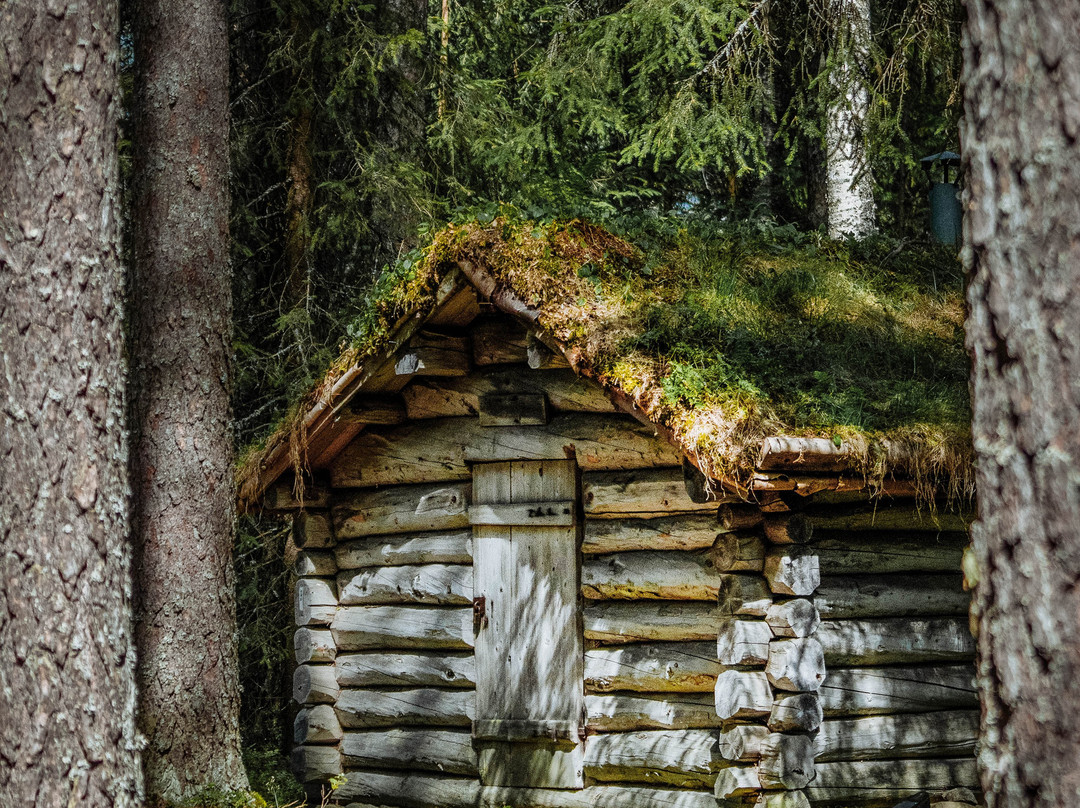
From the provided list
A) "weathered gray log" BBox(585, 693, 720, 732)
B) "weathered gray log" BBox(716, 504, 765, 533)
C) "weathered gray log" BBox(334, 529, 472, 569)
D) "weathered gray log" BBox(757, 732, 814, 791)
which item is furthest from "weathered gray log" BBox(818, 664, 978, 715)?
"weathered gray log" BBox(334, 529, 472, 569)

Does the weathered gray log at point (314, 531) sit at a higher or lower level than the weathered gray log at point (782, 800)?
higher

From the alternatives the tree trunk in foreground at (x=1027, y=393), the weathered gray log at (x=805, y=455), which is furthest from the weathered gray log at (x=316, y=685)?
the tree trunk in foreground at (x=1027, y=393)

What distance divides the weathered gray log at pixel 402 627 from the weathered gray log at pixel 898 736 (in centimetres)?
262

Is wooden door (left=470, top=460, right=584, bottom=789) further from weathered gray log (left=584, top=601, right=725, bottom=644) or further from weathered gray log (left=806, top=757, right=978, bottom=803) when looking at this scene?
weathered gray log (left=806, top=757, right=978, bottom=803)

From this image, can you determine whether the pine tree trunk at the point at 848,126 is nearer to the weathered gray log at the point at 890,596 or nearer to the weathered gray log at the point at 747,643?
the weathered gray log at the point at 890,596

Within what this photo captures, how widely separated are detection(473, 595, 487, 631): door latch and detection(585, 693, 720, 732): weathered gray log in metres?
0.99

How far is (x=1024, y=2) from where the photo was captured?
258 centimetres

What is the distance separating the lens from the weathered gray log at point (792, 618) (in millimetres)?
6398

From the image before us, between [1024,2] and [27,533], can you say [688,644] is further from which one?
[1024,2]

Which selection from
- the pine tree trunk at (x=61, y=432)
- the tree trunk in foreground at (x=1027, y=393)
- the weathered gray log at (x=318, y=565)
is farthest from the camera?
the weathered gray log at (x=318, y=565)

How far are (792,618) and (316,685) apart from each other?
4.27m

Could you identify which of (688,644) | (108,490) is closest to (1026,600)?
(108,490)

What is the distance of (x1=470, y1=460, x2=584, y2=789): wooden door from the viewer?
7574 mm

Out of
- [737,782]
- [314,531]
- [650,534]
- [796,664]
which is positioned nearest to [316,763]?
[314,531]
